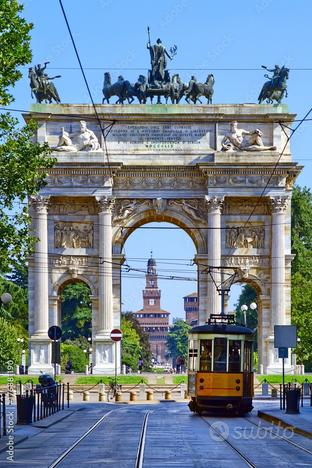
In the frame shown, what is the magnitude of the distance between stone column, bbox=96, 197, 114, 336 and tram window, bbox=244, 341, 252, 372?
3006 centimetres

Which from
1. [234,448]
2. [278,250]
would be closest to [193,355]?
[234,448]

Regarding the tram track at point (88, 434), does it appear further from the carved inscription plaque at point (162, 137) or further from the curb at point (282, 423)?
the carved inscription plaque at point (162, 137)

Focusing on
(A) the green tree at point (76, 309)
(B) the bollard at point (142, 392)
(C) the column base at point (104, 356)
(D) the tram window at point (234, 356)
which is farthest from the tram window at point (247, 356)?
(A) the green tree at point (76, 309)

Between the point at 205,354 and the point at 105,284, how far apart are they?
31560 millimetres

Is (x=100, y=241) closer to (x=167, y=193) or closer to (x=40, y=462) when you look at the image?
(x=167, y=193)

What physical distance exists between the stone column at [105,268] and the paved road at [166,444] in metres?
32.0

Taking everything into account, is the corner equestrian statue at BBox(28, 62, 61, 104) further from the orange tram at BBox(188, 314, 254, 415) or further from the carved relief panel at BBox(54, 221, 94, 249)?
the orange tram at BBox(188, 314, 254, 415)

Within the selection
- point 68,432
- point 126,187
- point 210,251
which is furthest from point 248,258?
point 68,432

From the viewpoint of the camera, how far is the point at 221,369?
4675cm

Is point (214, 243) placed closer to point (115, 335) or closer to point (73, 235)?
point (73, 235)

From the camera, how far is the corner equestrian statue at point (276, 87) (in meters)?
80.4

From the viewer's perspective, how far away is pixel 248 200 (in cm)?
7956

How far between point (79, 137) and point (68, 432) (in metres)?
42.3

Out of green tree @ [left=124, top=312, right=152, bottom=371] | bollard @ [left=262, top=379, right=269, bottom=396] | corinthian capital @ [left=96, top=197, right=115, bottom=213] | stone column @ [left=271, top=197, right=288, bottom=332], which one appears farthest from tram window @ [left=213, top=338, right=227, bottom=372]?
green tree @ [left=124, top=312, right=152, bottom=371]
